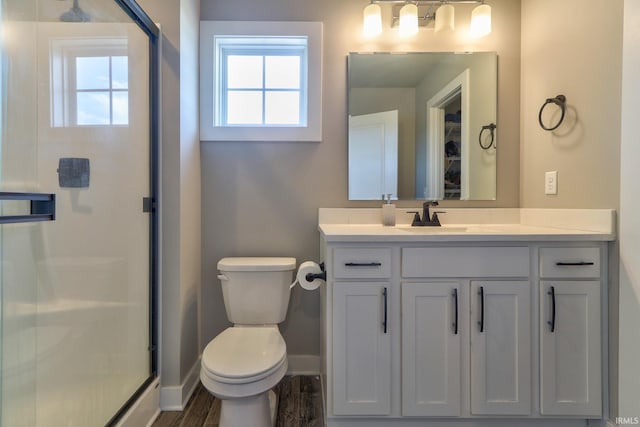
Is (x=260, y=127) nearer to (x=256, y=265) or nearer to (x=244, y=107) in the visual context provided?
(x=244, y=107)

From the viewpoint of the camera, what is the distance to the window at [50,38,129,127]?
111 cm

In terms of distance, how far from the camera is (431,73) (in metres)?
1.97

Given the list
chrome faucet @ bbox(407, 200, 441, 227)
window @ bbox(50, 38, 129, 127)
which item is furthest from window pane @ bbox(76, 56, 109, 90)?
chrome faucet @ bbox(407, 200, 441, 227)

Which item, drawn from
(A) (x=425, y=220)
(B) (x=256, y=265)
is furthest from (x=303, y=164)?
(A) (x=425, y=220)

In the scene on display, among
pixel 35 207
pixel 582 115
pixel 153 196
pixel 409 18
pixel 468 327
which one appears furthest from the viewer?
pixel 409 18

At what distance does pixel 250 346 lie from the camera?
1464 mm

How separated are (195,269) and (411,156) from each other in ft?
4.66

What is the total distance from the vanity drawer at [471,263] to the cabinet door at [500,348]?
0.05 meters

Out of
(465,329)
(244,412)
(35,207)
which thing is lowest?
(244,412)

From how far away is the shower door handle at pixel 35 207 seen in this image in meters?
0.83

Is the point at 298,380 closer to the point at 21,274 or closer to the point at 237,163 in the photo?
the point at 237,163

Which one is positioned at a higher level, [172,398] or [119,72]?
[119,72]

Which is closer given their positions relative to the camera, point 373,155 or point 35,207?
point 35,207

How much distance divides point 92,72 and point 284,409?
5.61 feet
